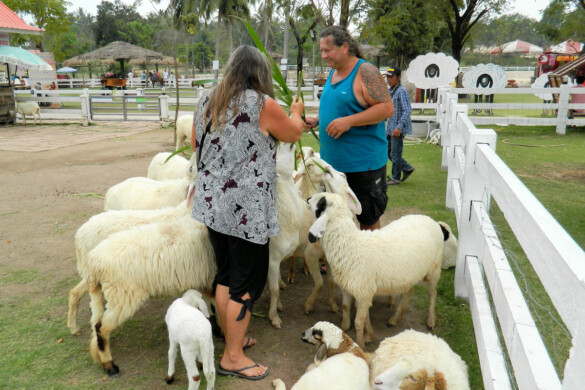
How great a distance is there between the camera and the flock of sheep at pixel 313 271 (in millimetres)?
2572

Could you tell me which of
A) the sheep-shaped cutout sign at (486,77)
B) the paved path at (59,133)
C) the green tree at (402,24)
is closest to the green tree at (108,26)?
the green tree at (402,24)

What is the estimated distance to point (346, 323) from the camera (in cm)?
355

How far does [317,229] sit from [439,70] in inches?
522

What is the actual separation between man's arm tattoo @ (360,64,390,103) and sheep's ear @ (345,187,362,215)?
0.74m

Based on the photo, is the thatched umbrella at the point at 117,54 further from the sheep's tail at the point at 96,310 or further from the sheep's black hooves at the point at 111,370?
the sheep's black hooves at the point at 111,370

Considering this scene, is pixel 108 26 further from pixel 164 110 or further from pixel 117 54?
pixel 164 110

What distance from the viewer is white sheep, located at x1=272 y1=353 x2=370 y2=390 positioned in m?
2.38

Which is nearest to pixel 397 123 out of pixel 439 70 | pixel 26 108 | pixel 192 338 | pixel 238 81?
pixel 238 81

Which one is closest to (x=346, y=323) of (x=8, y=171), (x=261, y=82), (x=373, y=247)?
(x=373, y=247)

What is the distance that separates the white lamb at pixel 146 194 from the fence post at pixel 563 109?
1224cm

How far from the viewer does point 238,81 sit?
2.68 metres

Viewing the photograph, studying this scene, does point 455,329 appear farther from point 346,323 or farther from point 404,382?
point 404,382

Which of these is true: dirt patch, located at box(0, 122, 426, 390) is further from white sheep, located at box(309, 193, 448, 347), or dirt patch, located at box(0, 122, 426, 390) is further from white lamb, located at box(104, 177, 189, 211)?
white lamb, located at box(104, 177, 189, 211)

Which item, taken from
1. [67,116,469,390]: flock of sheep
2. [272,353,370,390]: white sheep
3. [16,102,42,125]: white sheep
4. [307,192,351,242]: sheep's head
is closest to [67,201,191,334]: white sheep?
[67,116,469,390]: flock of sheep
